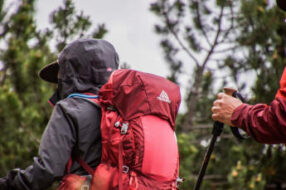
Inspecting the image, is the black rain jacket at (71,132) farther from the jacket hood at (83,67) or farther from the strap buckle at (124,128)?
the strap buckle at (124,128)

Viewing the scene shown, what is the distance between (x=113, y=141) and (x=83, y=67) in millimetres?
545

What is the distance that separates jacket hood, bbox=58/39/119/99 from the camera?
2.24 metres

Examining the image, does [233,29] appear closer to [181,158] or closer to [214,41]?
[214,41]

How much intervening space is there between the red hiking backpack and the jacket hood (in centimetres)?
21

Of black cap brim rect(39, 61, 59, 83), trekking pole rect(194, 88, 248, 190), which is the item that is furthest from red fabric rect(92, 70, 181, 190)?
black cap brim rect(39, 61, 59, 83)

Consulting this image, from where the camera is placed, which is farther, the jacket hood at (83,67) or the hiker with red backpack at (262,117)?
the jacket hood at (83,67)

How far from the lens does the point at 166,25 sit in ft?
25.7

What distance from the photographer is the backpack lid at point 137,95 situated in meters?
1.98

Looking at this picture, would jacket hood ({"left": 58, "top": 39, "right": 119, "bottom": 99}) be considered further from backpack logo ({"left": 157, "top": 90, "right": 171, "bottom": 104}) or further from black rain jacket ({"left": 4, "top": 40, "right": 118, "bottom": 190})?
backpack logo ({"left": 157, "top": 90, "right": 171, "bottom": 104})

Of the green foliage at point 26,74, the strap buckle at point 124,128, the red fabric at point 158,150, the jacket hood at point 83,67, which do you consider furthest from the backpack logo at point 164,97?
the green foliage at point 26,74

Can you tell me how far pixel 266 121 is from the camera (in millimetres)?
1651

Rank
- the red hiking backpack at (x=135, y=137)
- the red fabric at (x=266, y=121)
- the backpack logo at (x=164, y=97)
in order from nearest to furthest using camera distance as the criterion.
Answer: the red fabric at (x=266, y=121)
the red hiking backpack at (x=135, y=137)
the backpack logo at (x=164, y=97)

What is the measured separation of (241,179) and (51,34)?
11.3ft

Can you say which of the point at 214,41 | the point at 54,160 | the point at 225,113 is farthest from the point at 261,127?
the point at 214,41
